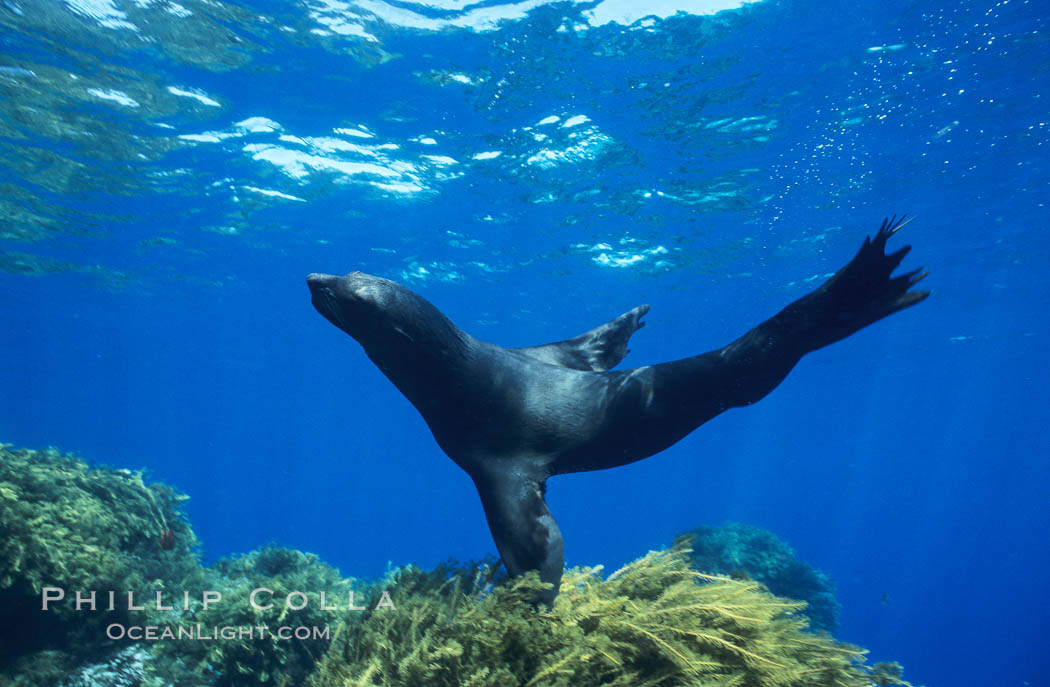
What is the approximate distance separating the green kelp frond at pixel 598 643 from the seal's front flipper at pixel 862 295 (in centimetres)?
176

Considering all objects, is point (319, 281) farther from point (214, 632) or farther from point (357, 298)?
point (214, 632)

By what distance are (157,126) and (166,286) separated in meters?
18.9

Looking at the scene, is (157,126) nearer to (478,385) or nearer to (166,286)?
(478,385)

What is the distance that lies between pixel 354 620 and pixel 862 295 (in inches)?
160

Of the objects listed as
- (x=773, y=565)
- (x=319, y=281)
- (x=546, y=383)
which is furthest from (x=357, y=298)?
(x=773, y=565)

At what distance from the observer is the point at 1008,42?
10.7 m

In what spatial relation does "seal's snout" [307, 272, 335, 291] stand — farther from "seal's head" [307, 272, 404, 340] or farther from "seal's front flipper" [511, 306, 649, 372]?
"seal's front flipper" [511, 306, 649, 372]

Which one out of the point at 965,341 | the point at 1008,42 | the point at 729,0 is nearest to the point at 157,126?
the point at 729,0

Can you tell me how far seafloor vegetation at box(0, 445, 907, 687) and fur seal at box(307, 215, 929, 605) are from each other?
0.62m

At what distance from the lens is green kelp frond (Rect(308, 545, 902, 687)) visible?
100 inches

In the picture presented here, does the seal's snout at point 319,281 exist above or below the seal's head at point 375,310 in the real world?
above

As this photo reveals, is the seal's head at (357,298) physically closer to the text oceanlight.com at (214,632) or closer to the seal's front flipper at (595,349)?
the seal's front flipper at (595,349)

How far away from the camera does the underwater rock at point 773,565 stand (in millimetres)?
11584

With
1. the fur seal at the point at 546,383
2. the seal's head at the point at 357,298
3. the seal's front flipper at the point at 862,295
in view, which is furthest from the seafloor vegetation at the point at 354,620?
the seal's head at the point at 357,298
